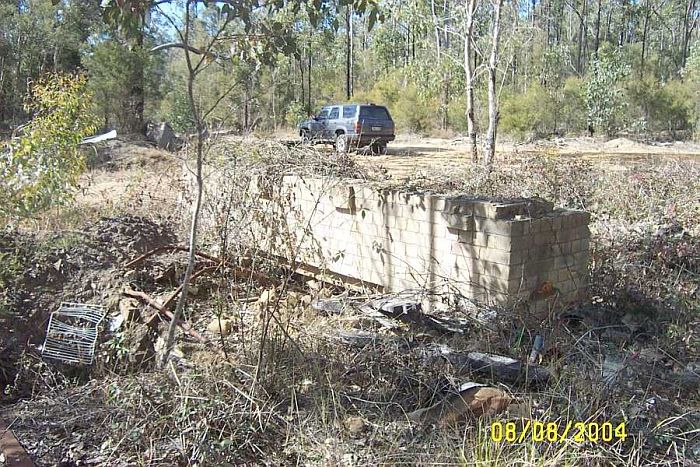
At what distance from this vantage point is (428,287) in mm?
5785

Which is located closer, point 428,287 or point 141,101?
point 428,287

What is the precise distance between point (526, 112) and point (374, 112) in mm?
10999

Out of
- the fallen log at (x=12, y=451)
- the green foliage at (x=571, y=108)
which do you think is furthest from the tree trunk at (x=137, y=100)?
the fallen log at (x=12, y=451)

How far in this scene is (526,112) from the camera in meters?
29.2

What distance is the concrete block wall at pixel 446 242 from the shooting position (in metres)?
A: 5.26

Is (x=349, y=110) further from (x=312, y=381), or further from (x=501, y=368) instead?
(x=312, y=381)

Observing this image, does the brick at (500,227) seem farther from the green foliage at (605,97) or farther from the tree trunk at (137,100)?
the green foliage at (605,97)

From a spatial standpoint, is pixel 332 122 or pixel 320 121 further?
pixel 320 121

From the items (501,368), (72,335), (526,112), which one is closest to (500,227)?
(501,368)

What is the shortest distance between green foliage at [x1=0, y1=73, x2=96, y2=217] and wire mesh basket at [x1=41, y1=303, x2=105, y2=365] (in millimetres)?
2085

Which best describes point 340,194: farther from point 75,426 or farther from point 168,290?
point 75,426

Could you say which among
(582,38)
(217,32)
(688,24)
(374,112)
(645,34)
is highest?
(688,24)

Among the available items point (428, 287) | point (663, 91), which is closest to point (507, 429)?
point (428, 287)

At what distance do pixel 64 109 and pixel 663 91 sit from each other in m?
29.8
